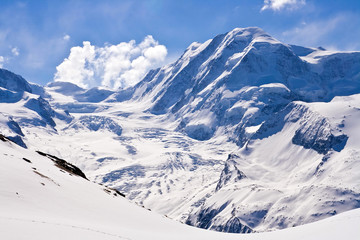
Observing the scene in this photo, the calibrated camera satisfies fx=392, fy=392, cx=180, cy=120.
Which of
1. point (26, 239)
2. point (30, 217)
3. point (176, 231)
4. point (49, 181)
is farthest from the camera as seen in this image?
point (176, 231)

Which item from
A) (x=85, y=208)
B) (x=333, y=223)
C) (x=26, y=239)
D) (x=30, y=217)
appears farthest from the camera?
(x=85, y=208)

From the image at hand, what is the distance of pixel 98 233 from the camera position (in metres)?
32.8

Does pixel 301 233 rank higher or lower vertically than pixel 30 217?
lower

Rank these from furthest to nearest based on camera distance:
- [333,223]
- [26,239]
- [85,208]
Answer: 1. [85,208]
2. [333,223]
3. [26,239]

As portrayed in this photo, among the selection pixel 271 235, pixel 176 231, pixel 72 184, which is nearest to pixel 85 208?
pixel 72 184

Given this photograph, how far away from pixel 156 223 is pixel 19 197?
72.9ft

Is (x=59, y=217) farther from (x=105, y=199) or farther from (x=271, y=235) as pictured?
(x=271, y=235)

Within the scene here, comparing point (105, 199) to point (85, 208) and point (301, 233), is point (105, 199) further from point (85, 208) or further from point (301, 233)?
point (301, 233)

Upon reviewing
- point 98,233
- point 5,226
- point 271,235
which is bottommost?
point 271,235

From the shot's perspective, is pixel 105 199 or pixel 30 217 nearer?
pixel 30 217

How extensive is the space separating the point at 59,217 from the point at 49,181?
13128 millimetres

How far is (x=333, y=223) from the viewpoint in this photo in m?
38.7

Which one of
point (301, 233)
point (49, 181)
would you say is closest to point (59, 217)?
point (49, 181)

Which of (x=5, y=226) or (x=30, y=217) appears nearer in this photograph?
(x=5, y=226)
